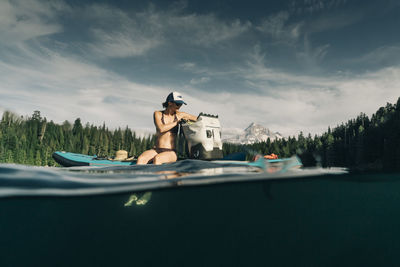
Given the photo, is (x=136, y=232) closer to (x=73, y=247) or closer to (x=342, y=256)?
(x=73, y=247)

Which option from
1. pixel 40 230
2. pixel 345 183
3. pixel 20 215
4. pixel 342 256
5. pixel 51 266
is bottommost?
pixel 342 256

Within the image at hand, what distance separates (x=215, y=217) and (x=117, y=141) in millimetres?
66051

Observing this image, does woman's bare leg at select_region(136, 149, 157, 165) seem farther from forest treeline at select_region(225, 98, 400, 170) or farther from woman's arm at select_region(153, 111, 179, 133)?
forest treeline at select_region(225, 98, 400, 170)

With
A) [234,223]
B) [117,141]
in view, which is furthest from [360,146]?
[117,141]

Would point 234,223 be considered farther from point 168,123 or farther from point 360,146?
point 360,146

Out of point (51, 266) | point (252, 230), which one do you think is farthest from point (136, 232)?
point (252, 230)

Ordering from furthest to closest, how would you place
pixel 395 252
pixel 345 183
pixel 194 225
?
pixel 194 225 → pixel 395 252 → pixel 345 183

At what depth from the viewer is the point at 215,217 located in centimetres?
1452

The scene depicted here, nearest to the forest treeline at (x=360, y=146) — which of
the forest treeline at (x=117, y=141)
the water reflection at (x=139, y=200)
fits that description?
the forest treeline at (x=117, y=141)

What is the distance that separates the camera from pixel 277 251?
525 inches

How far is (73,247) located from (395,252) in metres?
20.5

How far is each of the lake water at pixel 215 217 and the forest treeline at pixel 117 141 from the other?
6.56 m

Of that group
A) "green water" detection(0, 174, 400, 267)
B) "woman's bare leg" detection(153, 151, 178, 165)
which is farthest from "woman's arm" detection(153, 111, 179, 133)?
"green water" detection(0, 174, 400, 267)

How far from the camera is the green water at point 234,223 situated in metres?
10.9
